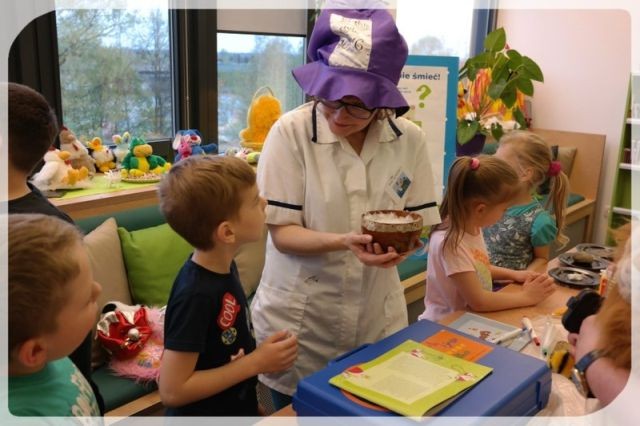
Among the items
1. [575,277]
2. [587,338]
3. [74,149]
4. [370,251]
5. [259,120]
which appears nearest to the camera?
[587,338]

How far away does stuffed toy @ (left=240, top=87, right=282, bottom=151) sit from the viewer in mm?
3133

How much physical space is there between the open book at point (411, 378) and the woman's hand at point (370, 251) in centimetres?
21

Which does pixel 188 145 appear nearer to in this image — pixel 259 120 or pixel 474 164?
pixel 259 120

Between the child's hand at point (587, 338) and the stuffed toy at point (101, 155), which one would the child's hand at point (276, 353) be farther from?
the stuffed toy at point (101, 155)

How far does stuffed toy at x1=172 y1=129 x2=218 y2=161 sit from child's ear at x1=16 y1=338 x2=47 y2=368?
1.99m

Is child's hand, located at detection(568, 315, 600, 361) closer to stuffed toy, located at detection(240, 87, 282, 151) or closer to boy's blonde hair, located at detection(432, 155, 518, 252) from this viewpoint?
boy's blonde hair, located at detection(432, 155, 518, 252)

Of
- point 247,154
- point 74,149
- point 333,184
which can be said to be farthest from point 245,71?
point 333,184

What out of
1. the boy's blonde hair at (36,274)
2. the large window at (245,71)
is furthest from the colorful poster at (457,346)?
the large window at (245,71)

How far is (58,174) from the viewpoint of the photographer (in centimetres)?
235

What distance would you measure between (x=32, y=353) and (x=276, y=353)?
20.2 inches

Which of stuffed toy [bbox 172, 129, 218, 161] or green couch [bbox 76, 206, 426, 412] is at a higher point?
stuffed toy [bbox 172, 129, 218, 161]

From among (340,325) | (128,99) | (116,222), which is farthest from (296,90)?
(340,325)

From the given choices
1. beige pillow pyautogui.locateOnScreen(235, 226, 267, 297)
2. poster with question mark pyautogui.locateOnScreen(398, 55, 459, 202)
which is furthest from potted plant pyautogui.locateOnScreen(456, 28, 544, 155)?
beige pillow pyautogui.locateOnScreen(235, 226, 267, 297)

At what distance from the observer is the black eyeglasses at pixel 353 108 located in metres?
1.46
